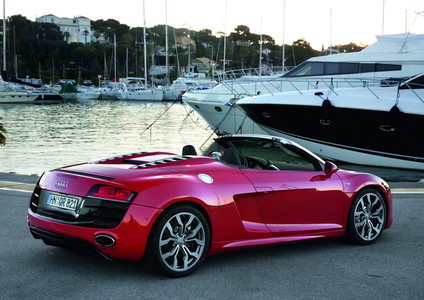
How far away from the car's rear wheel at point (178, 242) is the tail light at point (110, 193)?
1.10 feet

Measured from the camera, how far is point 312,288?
5480mm

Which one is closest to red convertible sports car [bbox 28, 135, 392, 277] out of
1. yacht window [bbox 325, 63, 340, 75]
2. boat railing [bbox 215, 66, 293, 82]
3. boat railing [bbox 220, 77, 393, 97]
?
boat railing [bbox 220, 77, 393, 97]

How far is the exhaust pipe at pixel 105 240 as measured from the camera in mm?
5422

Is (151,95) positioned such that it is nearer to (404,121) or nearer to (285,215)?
(404,121)

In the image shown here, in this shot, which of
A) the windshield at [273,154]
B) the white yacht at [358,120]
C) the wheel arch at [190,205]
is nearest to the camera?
the wheel arch at [190,205]

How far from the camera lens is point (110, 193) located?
18.1ft

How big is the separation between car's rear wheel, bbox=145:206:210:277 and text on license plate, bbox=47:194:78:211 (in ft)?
2.35

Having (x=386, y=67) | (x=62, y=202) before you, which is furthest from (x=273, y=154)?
(x=386, y=67)

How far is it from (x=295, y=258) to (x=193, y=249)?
4.08ft

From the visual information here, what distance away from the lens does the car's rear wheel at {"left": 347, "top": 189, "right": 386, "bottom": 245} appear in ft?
23.5

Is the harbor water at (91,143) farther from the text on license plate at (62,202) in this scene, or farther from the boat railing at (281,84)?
the text on license plate at (62,202)

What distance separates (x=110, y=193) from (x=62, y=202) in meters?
0.51

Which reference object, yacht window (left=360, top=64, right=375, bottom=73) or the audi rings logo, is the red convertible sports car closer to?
the audi rings logo

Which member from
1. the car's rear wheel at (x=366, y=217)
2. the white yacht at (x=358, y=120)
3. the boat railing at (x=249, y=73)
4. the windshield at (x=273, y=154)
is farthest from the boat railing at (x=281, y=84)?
the windshield at (x=273, y=154)
